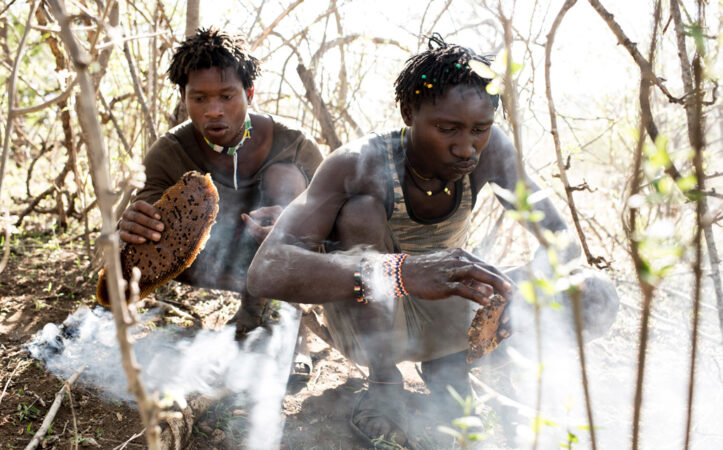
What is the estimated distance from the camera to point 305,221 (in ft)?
6.26

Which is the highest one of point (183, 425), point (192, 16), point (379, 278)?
point (192, 16)

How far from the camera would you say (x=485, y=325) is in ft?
5.65

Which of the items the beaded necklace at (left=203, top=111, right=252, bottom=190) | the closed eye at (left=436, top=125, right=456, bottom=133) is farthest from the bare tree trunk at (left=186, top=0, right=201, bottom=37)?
the closed eye at (left=436, top=125, right=456, bottom=133)

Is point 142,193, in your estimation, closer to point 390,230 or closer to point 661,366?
point 390,230

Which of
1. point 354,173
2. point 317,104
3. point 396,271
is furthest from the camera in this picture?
point 317,104

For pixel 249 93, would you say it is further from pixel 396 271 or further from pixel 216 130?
pixel 396 271

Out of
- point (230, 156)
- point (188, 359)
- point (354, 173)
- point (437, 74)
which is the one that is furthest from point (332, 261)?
point (230, 156)

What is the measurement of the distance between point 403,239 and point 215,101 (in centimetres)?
102

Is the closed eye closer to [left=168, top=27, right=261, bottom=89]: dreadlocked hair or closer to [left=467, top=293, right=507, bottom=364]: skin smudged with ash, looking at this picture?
[left=467, top=293, right=507, bottom=364]: skin smudged with ash

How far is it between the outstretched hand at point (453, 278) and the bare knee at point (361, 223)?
9.8 inches

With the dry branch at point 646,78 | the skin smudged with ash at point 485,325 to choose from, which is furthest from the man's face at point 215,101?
the dry branch at point 646,78

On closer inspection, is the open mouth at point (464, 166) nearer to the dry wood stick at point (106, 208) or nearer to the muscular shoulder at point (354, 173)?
the muscular shoulder at point (354, 173)

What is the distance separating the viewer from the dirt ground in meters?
1.73

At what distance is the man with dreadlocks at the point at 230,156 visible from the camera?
2371 mm
